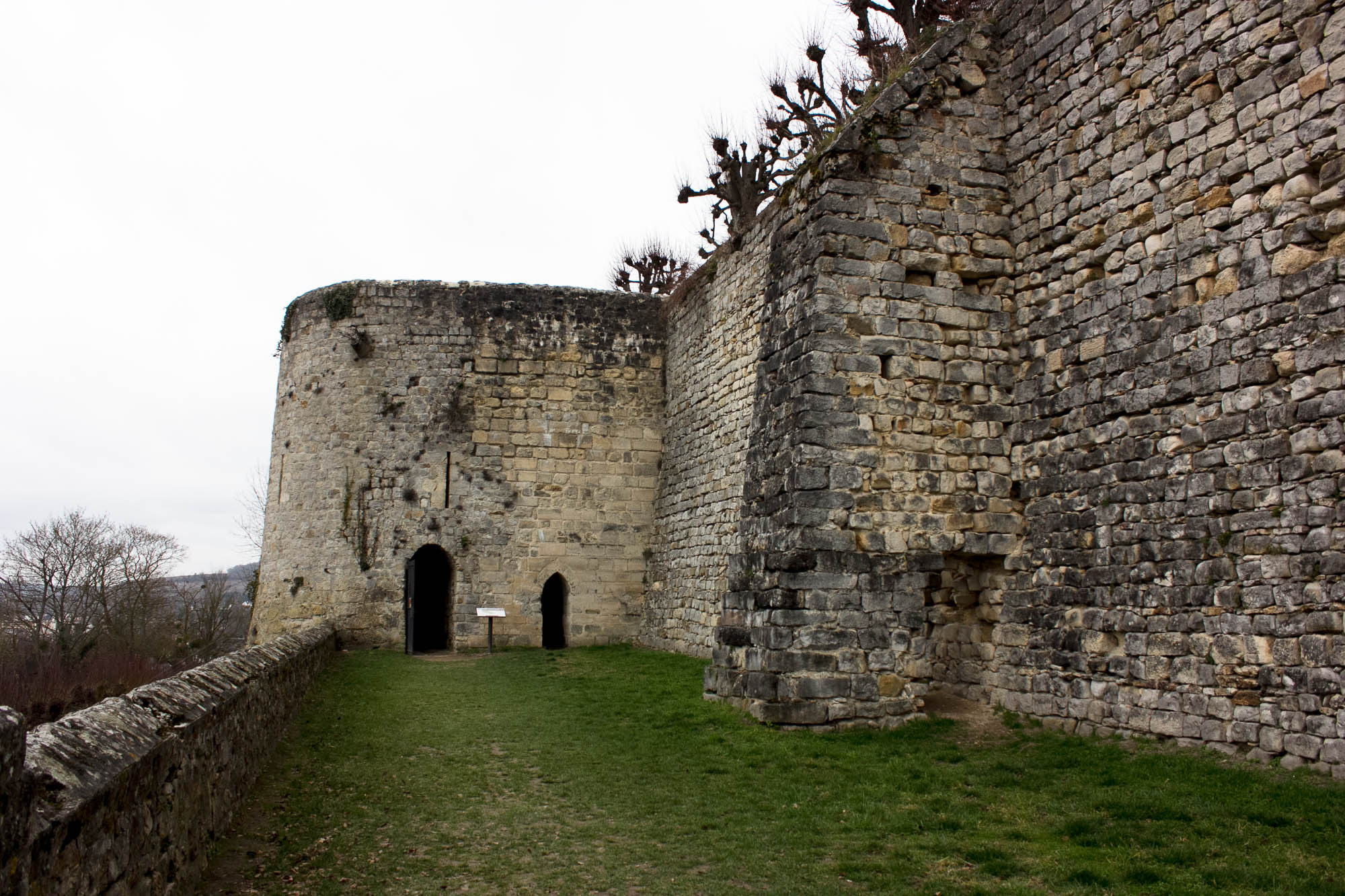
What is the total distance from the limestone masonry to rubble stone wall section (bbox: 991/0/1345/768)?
0.8 inches

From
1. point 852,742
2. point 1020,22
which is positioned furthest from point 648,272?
point 852,742

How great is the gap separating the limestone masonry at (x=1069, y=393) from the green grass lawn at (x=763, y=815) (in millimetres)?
A: 603

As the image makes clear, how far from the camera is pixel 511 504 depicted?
18547mm

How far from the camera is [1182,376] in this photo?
7262mm

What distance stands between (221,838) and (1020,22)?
930 cm

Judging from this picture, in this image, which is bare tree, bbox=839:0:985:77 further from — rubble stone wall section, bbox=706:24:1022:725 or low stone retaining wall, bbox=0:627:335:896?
low stone retaining wall, bbox=0:627:335:896

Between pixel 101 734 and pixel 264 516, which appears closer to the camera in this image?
pixel 101 734

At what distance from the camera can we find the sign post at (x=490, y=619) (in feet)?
56.7

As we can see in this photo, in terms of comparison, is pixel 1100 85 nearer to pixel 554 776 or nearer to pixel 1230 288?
pixel 1230 288

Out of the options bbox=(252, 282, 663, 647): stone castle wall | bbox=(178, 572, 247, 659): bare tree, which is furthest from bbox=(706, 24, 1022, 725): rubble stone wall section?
bbox=(178, 572, 247, 659): bare tree

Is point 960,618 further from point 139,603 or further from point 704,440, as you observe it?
point 139,603

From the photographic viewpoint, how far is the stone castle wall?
60.0ft

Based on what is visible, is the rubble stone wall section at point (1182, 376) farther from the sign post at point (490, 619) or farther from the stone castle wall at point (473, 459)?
the stone castle wall at point (473, 459)

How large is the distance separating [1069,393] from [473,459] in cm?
1229
